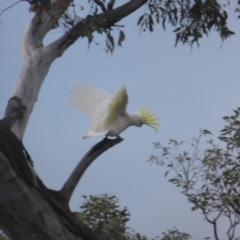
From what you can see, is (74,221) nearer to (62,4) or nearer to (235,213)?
(62,4)

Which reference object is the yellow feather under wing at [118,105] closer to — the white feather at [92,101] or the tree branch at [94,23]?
the white feather at [92,101]

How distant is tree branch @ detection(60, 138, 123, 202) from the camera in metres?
3.73

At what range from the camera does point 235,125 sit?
4.90 meters

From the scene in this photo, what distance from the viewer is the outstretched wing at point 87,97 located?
15.5 feet

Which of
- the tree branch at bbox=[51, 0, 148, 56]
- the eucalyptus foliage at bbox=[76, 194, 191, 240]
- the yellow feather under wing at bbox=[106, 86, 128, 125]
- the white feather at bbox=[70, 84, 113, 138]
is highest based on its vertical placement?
the tree branch at bbox=[51, 0, 148, 56]

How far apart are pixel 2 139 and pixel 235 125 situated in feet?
8.20

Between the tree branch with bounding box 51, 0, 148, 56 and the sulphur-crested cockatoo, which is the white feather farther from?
the tree branch with bounding box 51, 0, 148, 56

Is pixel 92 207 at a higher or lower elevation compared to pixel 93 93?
lower

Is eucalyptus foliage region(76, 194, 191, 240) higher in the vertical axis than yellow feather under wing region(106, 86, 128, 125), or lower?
lower

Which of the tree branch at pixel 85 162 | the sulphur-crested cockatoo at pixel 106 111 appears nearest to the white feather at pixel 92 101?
the sulphur-crested cockatoo at pixel 106 111

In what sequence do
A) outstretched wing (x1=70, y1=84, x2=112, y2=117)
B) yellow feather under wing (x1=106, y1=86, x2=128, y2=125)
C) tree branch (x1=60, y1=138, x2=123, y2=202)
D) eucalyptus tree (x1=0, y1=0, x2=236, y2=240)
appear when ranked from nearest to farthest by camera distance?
eucalyptus tree (x1=0, y1=0, x2=236, y2=240) → tree branch (x1=60, y1=138, x2=123, y2=202) → yellow feather under wing (x1=106, y1=86, x2=128, y2=125) → outstretched wing (x1=70, y1=84, x2=112, y2=117)

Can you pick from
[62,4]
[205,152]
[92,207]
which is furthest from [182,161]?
[62,4]

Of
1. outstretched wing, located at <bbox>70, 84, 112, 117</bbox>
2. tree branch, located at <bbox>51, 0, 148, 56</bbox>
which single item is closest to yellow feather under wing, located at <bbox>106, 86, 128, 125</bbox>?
outstretched wing, located at <bbox>70, 84, 112, 117</bbox>

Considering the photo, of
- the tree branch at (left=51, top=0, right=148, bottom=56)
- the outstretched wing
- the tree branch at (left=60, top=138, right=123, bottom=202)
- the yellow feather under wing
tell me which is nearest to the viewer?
the tree branch at (left=60, top=138, right=123, bottom=202)
